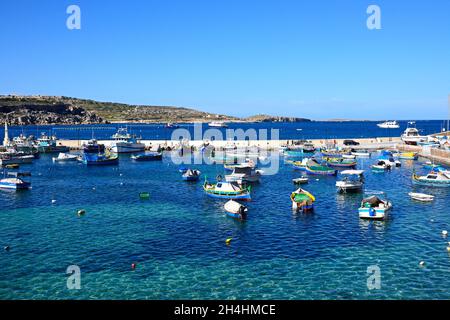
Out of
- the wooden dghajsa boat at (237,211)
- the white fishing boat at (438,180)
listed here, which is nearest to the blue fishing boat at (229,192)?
the wooden dghajsa boat at (237,211)

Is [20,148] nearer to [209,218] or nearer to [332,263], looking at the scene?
[209,218]

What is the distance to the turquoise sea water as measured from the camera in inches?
1046

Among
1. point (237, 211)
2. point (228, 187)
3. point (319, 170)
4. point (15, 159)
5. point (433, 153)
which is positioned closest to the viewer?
point (237, 211)

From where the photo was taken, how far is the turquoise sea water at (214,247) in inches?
1046

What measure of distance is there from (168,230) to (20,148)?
86.7 metres

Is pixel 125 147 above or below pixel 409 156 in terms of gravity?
above

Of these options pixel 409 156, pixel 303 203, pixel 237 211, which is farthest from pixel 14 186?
pixel 409 156

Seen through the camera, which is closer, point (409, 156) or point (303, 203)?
point (303, 203)

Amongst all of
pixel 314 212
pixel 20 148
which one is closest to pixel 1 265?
Result: pixel 314 212

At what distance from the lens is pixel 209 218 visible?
4369cm

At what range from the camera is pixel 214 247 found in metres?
34.0

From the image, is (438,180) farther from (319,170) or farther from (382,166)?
(319,170)

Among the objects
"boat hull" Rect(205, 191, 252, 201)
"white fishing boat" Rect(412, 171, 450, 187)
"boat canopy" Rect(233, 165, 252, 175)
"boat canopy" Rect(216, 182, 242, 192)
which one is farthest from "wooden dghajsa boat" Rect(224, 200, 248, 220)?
"white fishing boat" Rect(412, 171, 450, 187)

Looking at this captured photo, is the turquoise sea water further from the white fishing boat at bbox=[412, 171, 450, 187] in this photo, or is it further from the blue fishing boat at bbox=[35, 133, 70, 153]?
the blue fishing boat at bbox=[35, 133, 70, 153]
